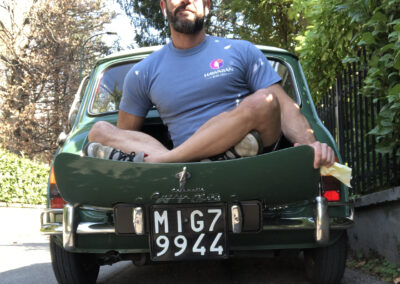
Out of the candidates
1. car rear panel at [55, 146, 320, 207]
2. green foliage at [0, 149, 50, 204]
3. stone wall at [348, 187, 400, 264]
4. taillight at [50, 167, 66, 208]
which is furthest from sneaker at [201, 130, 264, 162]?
green foliage at [0, 149, 50, 204]

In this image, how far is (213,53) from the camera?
11.8ft

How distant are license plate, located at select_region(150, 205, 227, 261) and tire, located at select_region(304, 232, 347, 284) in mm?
879

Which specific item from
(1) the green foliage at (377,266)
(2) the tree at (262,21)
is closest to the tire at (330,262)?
(1) the green foliage at (377,266)

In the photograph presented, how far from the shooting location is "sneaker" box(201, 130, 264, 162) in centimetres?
284

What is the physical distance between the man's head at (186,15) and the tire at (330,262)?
1.76 metres

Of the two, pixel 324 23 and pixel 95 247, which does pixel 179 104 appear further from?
pixel 324 23

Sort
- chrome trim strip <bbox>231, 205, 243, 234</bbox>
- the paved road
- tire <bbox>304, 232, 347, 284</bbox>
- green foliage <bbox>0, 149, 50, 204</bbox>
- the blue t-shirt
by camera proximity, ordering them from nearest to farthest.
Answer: chrome trim strip <bbox>231, 205, 243, 234</bbox> → tire <bbox>304, 232, 347, 284</bbox> → the blue t-shirt → the paved road → green foliage <bbox>0, 149, 50, 204</bbox>

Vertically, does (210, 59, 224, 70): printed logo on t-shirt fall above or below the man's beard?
below

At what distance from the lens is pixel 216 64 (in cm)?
352

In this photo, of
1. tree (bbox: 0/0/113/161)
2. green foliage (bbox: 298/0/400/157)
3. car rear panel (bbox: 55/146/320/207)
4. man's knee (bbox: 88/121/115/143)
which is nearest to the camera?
car rear panel (bbox: 55/146/320/207)

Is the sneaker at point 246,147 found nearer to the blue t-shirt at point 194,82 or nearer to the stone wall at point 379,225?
the blue t-shirt at point 194,82

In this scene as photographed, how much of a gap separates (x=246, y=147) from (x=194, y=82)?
2.60 feet

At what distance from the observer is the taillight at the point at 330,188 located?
3127mm

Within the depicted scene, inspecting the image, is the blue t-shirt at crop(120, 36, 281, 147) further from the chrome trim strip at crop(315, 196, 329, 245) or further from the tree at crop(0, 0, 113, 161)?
the tree at crop(0, 0, 113, 161)
